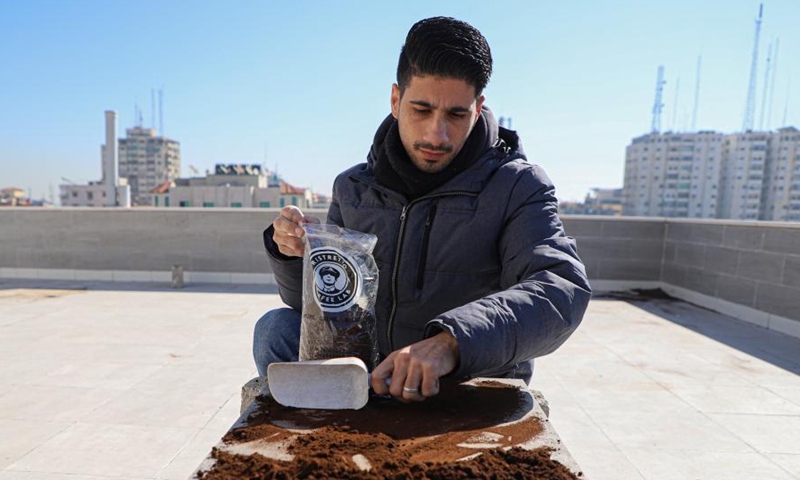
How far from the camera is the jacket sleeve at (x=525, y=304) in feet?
3.41

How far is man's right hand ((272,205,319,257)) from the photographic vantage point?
1336 millimetres

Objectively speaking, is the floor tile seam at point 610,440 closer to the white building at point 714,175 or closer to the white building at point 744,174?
the white building at point 714,175

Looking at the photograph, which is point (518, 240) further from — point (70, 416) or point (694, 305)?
point (694, 305)

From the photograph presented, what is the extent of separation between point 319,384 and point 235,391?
2.36 meters

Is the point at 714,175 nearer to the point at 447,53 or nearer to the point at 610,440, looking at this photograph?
the point at 610,440

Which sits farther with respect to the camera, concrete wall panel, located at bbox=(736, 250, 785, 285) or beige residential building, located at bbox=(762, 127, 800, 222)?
beige residential building, located at bbox=(762, 127, 800, 222)

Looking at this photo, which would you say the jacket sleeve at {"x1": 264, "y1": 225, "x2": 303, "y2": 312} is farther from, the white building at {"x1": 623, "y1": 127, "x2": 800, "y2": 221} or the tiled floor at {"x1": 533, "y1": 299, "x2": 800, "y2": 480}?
the white building at {"x1": 623, "y1": 127, "x2": 800, "y2": 221}

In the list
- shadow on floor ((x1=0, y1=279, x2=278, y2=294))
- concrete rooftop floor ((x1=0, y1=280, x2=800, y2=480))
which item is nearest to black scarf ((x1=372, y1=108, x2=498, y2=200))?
concrete rooftop floor ((x1=0, y1=280, x2=800, y2=480))

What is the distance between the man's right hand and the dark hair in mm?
482

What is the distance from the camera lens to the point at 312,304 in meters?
1.24

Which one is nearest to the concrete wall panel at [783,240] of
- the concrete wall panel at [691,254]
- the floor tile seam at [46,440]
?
the concrete wall panel at [691,254]

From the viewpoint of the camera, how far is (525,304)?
1105mm

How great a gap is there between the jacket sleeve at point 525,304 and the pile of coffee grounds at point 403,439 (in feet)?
0.32

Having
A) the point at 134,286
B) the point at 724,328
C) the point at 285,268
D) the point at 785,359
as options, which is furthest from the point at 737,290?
the point at 134,286
